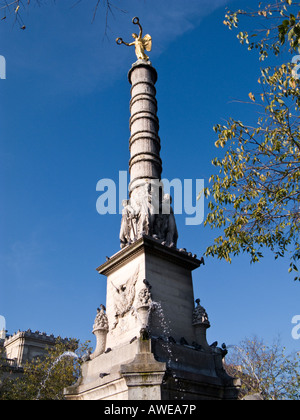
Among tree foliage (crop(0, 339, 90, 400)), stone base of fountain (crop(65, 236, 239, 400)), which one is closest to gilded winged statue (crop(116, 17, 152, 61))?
stone base of fountain (crop(65, 236, 239, 400))

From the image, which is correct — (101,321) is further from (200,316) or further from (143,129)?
(143,129)

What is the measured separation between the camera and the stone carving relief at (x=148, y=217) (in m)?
10.8

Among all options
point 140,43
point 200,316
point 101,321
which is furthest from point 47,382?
point 140,43

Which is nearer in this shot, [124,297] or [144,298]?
[144,298]

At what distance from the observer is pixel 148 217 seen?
1076 centimetres

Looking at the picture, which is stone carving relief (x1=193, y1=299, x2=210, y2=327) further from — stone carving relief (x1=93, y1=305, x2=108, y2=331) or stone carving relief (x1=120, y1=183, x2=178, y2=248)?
stone carving relief (x1=93, y1=305, x2=108, y2=331)

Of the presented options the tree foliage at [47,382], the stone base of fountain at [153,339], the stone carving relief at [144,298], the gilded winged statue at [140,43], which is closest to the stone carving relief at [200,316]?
the stone base of fountain at [153,339]

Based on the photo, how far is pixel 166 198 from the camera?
11.7 m

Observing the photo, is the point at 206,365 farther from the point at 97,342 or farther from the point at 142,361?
the point at 97,342

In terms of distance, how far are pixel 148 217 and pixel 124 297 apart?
2.20 meters

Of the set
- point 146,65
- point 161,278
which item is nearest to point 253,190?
point 161,278

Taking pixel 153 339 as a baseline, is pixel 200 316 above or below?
above
